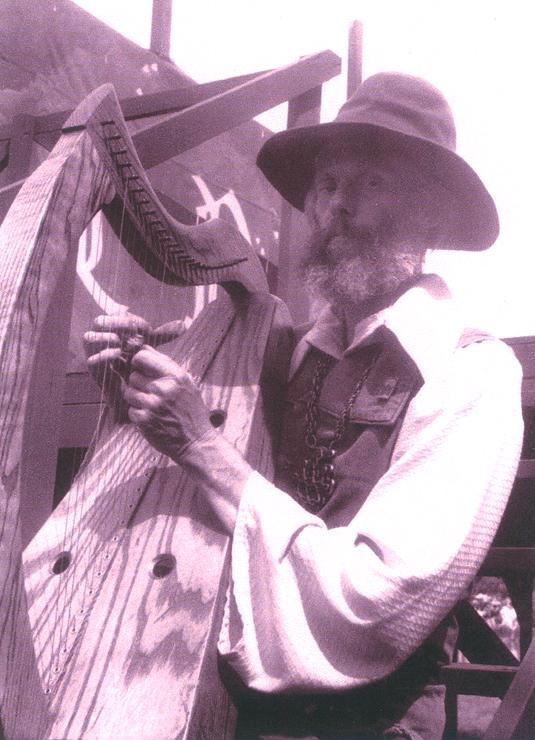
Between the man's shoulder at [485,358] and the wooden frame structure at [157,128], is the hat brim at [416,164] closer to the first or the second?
the wooden frame structure at [157,128]

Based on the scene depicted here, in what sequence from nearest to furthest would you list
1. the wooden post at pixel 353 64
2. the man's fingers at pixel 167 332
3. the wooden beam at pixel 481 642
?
the man's fingers at pixel 167 332 → the wooden beam at pixel 481 642 → the wooden post at pixel 353 64

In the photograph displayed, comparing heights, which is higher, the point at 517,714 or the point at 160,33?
the point at 160,33

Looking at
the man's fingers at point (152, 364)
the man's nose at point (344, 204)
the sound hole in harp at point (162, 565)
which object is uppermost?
the man's nose at point (344, 204)

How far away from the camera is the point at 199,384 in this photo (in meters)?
1.98

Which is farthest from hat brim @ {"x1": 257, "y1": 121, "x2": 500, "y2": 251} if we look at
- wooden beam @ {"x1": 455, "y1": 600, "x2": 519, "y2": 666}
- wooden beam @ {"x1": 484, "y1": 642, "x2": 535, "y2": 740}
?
wooden beam @ {"x1": 484, "y1": 642, "x2": 535, "y2": 740}

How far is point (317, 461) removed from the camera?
1.90 m

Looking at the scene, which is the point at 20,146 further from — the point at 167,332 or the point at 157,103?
the point at 167,332

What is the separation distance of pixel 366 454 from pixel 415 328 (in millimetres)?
275

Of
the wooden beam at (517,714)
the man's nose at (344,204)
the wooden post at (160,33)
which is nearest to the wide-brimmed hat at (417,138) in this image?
the man's nose at (344,204)

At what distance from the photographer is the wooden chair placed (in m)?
2.22

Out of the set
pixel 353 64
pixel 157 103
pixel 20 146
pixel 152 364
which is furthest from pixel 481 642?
pixel 353 64

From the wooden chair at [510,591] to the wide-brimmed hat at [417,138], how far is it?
388 mm

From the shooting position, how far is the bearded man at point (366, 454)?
60.9 inches

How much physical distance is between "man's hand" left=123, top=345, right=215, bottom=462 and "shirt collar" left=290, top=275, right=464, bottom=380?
414mm
